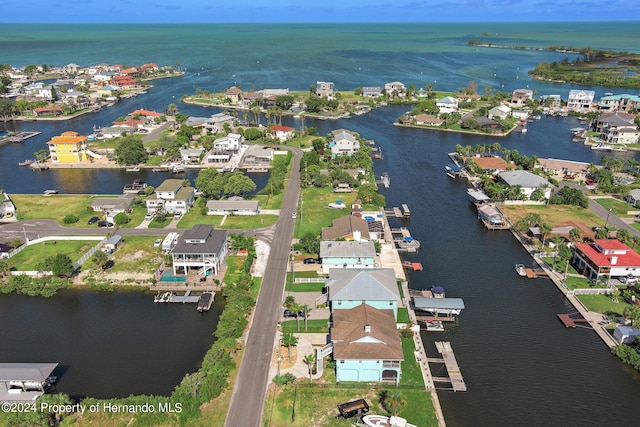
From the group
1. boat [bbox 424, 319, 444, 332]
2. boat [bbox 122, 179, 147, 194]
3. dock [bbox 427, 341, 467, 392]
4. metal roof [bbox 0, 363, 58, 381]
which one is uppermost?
boat [bbox 122, 179, 147, 194]

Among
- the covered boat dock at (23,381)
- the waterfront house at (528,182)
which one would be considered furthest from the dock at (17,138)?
the waterfront house at (528,182)

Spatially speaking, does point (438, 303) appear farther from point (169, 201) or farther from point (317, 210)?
point (169, 201)

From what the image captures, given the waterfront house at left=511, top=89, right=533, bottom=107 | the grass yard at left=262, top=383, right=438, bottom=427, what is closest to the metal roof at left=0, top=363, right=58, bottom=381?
the grass yard at left=262, top=383, right=438, bottom=427

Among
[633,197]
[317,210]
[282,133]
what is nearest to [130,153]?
[282,133]

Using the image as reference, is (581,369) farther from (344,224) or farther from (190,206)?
(190,206)

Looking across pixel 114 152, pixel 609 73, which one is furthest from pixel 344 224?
pixel 609 73

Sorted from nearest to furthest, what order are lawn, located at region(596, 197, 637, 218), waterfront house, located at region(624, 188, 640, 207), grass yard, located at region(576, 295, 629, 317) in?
grass yard, located at region(576, 295, 629, 317) → lawn, located at region(596, 197, 637, 218) → waterfront house, located at region(624, 188, 640, 207)

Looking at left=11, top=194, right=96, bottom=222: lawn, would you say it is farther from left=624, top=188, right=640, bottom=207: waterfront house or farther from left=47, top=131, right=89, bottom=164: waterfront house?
left=624, top=188, right=640, bottom=207: waterfront house
